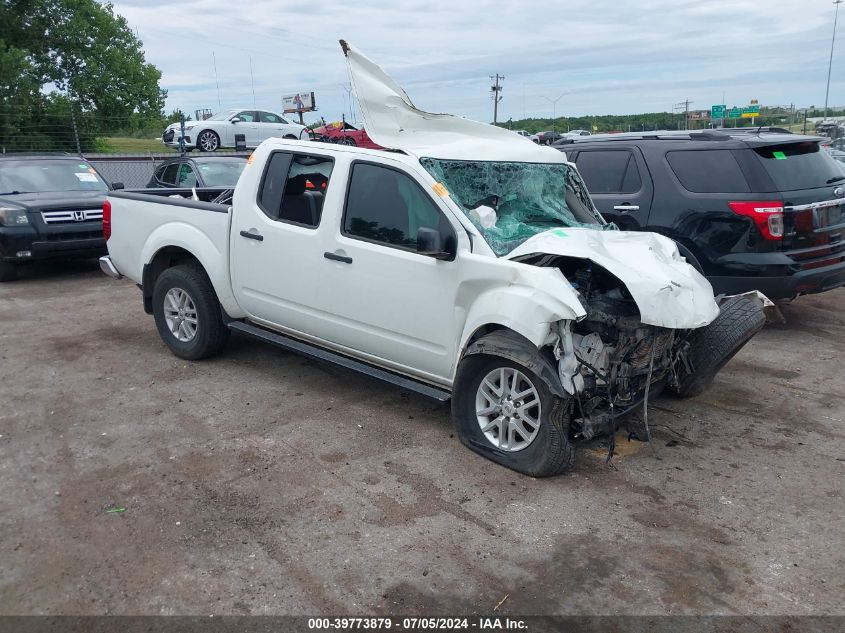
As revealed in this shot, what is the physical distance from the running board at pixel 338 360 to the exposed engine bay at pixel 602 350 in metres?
0.87

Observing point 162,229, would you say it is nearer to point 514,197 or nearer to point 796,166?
point 514,197

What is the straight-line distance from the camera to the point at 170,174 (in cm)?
1162

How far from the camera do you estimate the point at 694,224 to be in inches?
265

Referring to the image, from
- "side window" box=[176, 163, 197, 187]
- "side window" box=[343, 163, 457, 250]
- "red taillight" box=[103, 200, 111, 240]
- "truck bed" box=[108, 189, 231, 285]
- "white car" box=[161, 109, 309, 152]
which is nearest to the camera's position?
"side window" box=[343, 163, 457, 250]

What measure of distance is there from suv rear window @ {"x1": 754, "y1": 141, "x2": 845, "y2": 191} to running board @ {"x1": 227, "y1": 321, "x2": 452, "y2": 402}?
3.97m

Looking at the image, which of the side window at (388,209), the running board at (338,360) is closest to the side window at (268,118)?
the running board at (338,360)

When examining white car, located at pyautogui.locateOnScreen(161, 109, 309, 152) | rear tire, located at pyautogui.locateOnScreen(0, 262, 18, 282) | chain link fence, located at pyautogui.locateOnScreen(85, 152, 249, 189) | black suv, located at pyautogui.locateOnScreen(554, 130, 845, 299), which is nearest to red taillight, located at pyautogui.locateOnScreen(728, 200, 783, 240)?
black suv, located at pyautogui.locateOnScreen(554, 130, 845, 299)

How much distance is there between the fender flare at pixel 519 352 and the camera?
4.02 m

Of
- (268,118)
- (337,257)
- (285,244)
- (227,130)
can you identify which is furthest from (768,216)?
(268,118)

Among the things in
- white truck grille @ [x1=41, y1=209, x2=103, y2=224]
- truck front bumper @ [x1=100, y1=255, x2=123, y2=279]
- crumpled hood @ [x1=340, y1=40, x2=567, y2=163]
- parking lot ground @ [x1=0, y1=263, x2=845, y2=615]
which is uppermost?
crumpled hood @ [x1=340, y1=40, x2=567, y2=163]

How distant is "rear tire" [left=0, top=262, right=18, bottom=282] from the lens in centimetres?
984

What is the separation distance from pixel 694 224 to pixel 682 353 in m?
2.37

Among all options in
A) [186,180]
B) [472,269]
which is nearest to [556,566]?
[472,269]

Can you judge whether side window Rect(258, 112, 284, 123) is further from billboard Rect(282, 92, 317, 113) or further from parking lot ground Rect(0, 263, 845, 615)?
parking lot ground Rect(0, 263, 845, 615)
